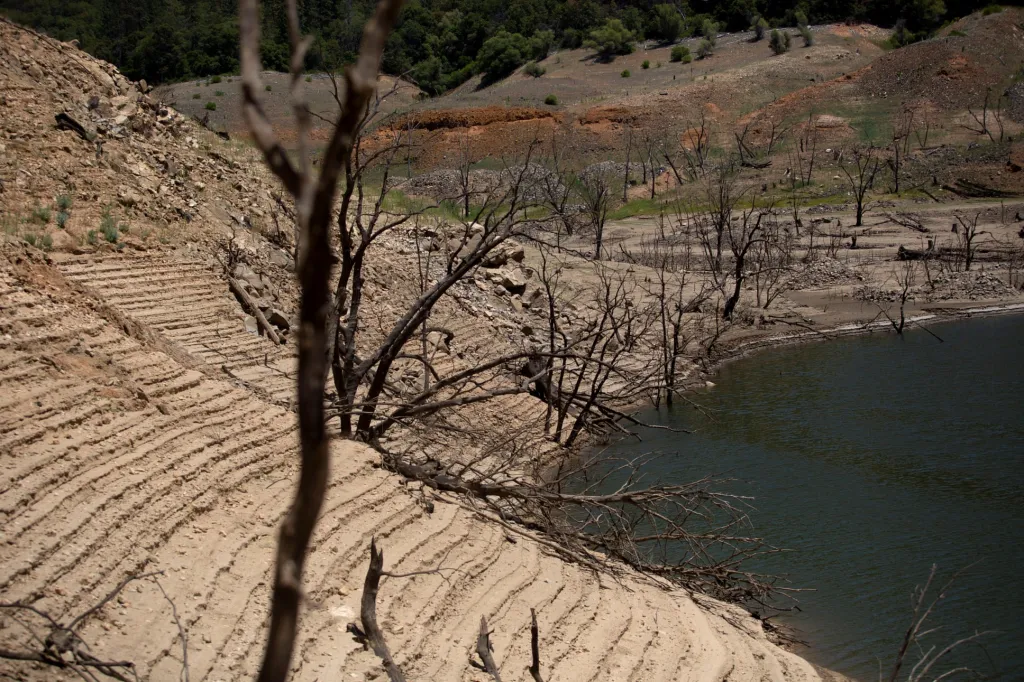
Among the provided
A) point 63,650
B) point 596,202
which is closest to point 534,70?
point 596,202

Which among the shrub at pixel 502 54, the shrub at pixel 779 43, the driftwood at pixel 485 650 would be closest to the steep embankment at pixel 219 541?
the driftwood at pixel 485 650

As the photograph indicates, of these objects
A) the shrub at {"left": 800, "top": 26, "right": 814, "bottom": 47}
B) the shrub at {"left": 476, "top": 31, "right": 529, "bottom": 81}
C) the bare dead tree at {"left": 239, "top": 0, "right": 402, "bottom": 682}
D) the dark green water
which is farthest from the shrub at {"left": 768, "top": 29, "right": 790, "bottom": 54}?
the bare dead tree at {"left": 239, "top": 0, "right": 402, "bottom": 682}

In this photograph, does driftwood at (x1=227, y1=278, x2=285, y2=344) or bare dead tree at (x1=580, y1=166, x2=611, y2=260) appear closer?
driftwood at (x1=227, y1=278, x2=285, y2=344)

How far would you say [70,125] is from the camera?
16797 millimetres

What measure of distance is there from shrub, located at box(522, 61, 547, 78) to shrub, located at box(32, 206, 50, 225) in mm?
60177

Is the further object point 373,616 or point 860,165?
point 860,165

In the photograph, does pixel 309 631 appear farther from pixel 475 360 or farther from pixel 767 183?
pixel 767 183

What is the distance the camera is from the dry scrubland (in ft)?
21.0

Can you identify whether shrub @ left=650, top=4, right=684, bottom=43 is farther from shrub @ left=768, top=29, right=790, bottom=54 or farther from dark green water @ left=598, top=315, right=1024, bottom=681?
dark green water @ left=598, top=315, right=1024, bottom=681

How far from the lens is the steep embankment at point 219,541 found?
6.16m

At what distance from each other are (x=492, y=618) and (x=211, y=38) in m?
62.1

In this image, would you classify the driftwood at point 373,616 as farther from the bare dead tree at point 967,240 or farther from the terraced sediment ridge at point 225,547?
the bare dead tree at point 967,240

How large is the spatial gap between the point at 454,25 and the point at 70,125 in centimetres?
6743

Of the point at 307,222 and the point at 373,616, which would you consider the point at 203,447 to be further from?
the point at 307,222
